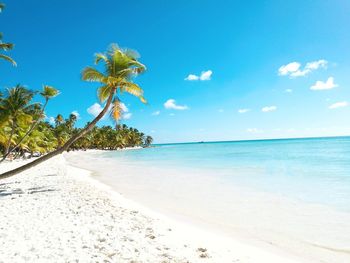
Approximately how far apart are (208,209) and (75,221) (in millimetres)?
4646

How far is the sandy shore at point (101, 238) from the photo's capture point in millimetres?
4520

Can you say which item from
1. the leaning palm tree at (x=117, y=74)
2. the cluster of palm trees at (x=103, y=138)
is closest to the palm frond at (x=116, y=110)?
the leaning palm tree at (x=117, y=74)

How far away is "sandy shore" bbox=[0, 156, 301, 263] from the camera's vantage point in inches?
178

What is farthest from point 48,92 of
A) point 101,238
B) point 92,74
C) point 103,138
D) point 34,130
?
point 103,138

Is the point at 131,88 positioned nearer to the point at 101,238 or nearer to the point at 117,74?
the point at 117,74

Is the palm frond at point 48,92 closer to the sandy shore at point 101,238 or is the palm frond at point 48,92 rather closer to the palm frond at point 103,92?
the palm frond at point 103,92

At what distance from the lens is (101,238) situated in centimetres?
530

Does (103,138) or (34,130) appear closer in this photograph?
(34,130)

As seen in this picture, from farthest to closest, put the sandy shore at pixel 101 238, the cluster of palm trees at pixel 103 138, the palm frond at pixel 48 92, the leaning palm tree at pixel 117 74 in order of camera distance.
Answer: the cluster of palm trees at pixel 103 138 → the palm frond at pixel 48 92 → the leaning palm tree at pixel 117 74 → the sandy shore at pixel 101 238

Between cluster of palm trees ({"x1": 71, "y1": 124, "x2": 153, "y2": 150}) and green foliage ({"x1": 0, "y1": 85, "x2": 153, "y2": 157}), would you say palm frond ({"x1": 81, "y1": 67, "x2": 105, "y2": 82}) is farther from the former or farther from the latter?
cluster of palm trees ({"x1": 71, "y1": 124, "x2": 153, "y2": 150})

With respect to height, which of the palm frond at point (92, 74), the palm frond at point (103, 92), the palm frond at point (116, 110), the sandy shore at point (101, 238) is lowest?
the sandy shore at point (101, 238)

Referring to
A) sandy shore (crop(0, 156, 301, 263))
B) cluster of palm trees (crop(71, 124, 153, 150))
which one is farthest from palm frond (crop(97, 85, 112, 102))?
cluster of palm trees (crop(71, 124, 153, 150))

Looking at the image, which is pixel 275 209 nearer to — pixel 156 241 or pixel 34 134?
pixel 156 241

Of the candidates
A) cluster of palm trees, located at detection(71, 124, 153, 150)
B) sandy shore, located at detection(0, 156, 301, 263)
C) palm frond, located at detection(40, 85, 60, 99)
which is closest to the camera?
sandy shore, located at detection(0, 156, 301, 263)
